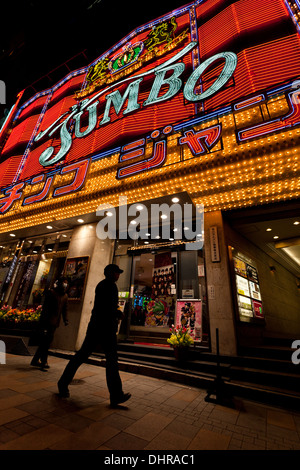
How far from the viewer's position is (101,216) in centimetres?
858

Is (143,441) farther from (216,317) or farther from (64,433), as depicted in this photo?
(216,317)

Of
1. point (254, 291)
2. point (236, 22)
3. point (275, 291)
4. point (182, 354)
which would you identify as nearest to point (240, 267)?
point (254, 291)

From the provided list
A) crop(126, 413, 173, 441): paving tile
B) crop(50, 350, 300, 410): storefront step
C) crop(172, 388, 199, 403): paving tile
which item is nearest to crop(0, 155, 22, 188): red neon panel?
crop(50, 350, 300, 410): storefront step

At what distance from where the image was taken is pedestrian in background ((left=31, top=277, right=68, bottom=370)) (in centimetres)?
518

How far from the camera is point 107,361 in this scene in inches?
123

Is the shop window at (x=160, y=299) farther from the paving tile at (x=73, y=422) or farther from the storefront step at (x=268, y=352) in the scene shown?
the paving tile at (x=73, y=422)

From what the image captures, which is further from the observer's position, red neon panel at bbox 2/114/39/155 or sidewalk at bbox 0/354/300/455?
red neon panel at bbox 2/114/39/155

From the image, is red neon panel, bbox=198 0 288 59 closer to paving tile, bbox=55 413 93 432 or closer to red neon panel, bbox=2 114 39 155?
red neon panel, bbox=2 114 39 155

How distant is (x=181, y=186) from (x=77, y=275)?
5.45m

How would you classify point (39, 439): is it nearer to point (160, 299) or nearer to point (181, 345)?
point (181, 345)

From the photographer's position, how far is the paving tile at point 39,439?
1.94 metres

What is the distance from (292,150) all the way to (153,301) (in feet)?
26.3

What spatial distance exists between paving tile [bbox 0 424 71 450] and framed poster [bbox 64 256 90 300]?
19.0 ft
